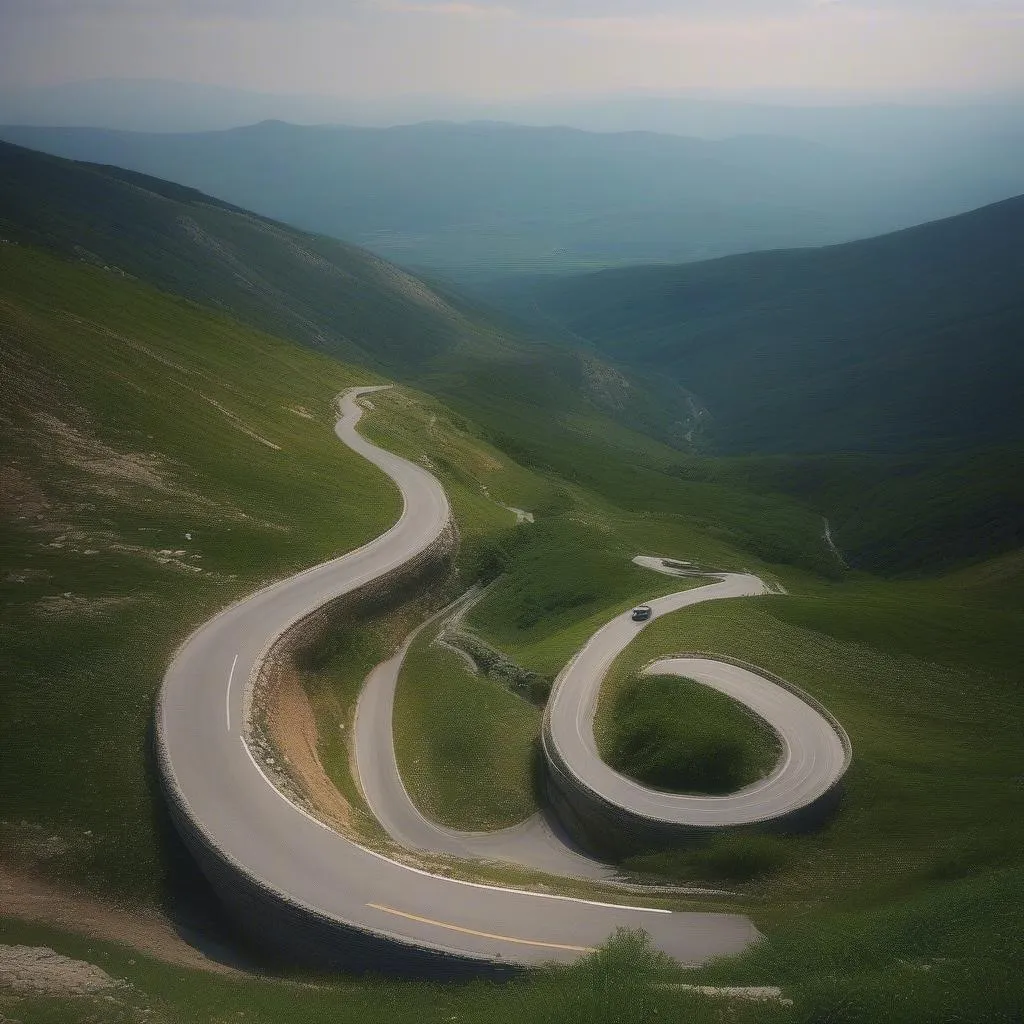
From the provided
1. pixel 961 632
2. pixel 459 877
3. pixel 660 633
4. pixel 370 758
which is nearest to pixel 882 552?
pixel 961 632

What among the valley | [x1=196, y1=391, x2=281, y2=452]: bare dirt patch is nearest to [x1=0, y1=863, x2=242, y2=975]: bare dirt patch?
the valley

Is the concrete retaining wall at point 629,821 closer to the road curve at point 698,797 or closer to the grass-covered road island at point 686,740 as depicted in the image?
the road curve at point 698,797

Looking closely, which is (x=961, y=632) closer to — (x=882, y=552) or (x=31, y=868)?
(x=31, y=868)

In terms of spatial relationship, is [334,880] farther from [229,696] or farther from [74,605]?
[74,605]

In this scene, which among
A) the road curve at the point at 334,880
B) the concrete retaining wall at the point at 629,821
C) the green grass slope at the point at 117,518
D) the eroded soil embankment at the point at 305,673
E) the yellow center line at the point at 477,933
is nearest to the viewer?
the yellow center line at the point at 477,933

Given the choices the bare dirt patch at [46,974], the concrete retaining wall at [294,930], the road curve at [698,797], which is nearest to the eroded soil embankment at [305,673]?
the concrete retaining wall at [294,930]

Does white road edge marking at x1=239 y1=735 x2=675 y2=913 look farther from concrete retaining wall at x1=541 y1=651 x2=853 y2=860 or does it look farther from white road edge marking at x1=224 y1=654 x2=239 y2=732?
white road edge marking at x1=224 y1=654 x2=239 y2=732

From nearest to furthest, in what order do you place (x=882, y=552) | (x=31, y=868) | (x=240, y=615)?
(x=31, y=868)
(x=240, y=615)
(x=882, y=552)
